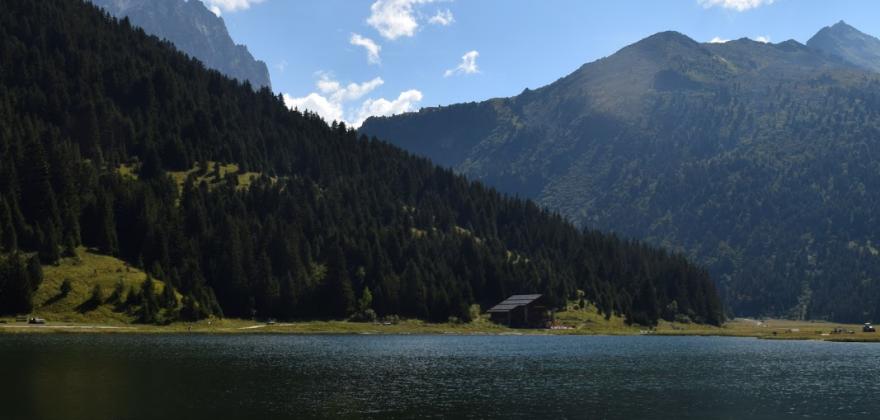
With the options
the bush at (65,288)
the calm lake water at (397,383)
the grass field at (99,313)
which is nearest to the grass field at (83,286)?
the grass field at (99,313)

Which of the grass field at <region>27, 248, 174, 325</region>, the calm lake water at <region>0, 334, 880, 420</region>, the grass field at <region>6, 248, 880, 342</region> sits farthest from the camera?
the grass field at <region>27, 248, 174, 325</region>

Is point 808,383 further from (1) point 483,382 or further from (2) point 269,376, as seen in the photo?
(2) point 269,376

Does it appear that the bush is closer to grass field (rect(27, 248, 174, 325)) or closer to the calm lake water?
grass field (rect(27, 248, 174, 325))

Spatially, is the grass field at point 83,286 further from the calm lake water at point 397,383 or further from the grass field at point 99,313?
the calm lake water at point 397,383

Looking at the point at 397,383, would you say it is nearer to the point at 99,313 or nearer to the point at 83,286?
the point at 99,313

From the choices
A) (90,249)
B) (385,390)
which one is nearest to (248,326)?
(90,249)

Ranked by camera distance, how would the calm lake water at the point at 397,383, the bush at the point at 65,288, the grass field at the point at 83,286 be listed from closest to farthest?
the calm lake water at the point at 397,383 < the grass field at the point at 83,286 < the bush at the point at 65,288

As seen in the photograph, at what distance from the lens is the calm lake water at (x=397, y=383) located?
195 ft

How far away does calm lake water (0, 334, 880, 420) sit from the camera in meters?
59.3

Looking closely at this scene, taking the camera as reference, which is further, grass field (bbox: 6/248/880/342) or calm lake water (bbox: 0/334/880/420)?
grass field (bbox: 6/248/880/342)

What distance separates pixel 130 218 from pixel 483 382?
13651cm

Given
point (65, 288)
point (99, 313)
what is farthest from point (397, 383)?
point (65, 288)

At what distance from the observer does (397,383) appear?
76.9 m

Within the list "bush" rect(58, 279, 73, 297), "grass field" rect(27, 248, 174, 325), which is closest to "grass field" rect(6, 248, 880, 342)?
"grass field" rect(27, 248, 174, 325)
